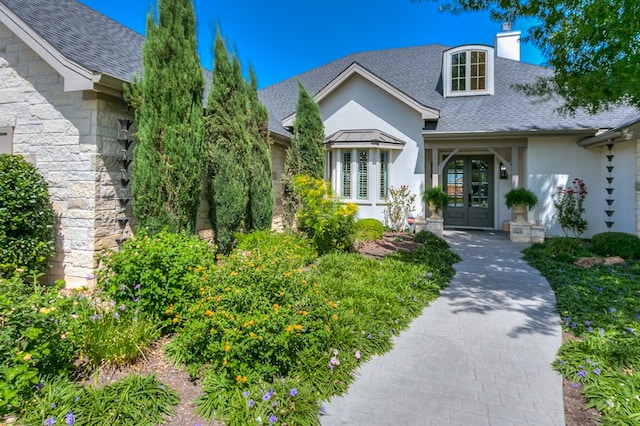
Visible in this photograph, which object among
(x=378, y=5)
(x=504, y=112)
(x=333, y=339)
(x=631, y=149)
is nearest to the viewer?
(x=333, y=339)

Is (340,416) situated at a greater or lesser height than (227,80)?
lesser

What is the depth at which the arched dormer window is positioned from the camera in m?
12.5

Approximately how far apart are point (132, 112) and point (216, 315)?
4640 mm

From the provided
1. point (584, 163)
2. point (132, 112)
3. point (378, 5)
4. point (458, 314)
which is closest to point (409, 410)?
point (458, 314)

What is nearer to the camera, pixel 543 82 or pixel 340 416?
pixel 340 416

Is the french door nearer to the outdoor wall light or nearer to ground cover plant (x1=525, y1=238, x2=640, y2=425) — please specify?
the outdoor wall light

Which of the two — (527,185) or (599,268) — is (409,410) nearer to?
(599,268)

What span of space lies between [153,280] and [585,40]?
26.7ft

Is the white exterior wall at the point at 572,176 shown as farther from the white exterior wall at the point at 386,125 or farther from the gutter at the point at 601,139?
the white exterior wall at the point at 386,125

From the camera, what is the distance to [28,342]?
8.27ft

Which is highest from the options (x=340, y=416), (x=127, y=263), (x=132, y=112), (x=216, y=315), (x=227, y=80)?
(x=227, y=80)

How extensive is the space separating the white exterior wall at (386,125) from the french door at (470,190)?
255cm

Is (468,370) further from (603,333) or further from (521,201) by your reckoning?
(521,201)

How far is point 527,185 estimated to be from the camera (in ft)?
36.6
